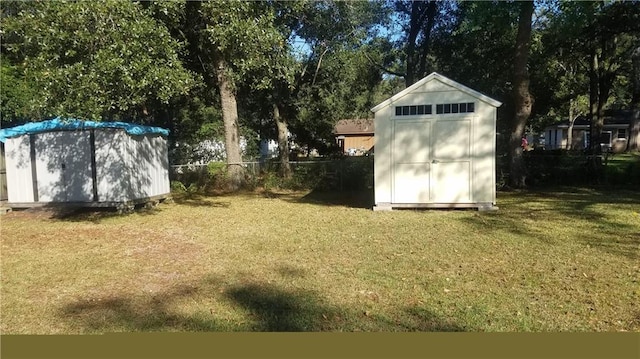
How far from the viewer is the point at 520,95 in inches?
595

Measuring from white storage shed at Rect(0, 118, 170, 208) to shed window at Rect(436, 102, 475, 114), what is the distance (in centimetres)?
749

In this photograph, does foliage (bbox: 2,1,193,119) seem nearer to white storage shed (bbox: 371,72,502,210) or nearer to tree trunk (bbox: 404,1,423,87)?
white storage shed (bbox: 371,72,502,210)

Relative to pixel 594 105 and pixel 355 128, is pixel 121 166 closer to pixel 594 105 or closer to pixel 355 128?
pixel 594 105

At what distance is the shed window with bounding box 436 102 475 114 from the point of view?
425 inches

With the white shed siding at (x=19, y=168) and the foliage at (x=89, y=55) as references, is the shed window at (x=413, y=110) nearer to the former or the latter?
the foliage at (x=89, y=55)

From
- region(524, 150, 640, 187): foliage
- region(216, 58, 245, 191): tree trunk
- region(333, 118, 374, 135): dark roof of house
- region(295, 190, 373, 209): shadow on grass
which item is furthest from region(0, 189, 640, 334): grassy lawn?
region(333, 118, 374, 135): dark roof of house

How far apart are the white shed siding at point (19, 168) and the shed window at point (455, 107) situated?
10241 millimetres

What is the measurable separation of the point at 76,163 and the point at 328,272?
838cm

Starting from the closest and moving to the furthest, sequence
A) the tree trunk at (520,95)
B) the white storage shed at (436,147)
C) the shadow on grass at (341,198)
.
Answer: the white storage shed at (436,147)
the shadow on grass at (341,198)
the tree trunk at (520,95)

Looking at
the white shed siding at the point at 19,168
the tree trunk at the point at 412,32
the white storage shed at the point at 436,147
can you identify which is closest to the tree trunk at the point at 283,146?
the tree trunk at the point at 412,32

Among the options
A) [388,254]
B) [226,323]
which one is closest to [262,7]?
[388,254]

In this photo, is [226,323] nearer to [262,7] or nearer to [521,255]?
[521,255]

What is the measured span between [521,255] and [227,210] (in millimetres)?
7571

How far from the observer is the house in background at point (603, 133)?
4034cm
